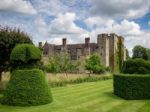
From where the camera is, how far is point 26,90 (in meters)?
16.3

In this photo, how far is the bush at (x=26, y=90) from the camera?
16219 mm

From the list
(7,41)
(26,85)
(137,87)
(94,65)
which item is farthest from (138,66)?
(94,65)

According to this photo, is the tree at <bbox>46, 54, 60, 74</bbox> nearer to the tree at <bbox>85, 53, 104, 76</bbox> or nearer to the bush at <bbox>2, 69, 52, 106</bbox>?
the tree at <bbox>85, 53, 104, 76</bbox>

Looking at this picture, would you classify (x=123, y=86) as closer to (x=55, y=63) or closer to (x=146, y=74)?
(x=146, y=74)

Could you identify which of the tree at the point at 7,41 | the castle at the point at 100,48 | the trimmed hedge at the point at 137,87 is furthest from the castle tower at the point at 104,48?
the trimmed hedge at the point at 137,87

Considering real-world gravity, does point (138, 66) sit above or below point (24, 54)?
below

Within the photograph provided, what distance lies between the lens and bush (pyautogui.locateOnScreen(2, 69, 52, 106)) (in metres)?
16.2

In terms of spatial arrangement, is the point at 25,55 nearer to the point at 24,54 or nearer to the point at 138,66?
the point at 24,54

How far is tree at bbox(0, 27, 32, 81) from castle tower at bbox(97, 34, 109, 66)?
5993cm

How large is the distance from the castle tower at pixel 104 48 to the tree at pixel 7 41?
197 feet

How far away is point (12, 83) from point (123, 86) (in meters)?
7.78

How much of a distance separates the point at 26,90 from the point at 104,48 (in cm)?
7076

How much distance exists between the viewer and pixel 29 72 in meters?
16.7

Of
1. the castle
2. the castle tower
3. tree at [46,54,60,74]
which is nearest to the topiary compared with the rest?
tree at [46,54,60,74]
